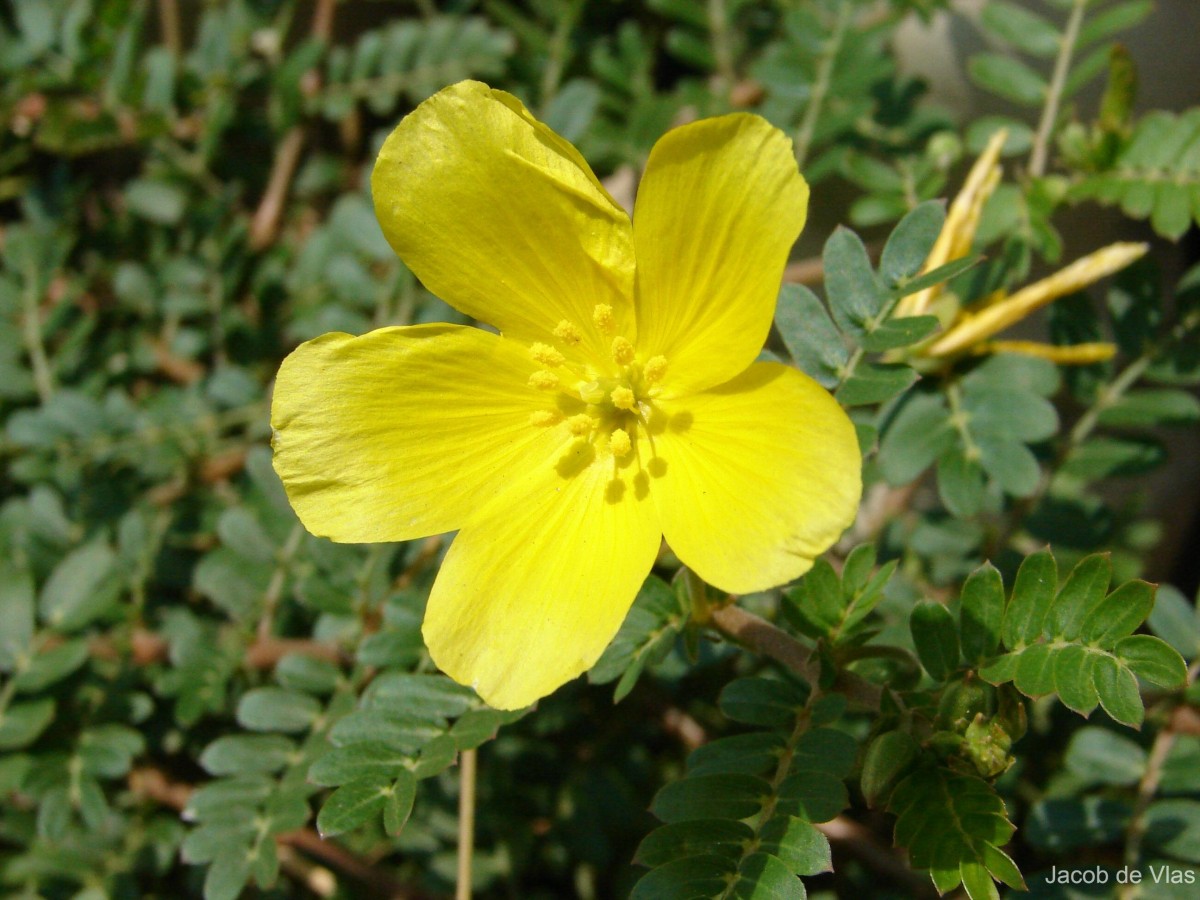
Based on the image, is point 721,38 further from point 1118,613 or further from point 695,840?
point 695,840

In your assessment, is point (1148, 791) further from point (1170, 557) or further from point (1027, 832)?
point (1170, 557)

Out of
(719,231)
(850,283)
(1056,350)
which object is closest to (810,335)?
(850,283)

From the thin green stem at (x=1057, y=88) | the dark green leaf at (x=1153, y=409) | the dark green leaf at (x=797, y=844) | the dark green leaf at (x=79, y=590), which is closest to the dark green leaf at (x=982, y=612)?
the dark green leaf at (x=797, y=844)

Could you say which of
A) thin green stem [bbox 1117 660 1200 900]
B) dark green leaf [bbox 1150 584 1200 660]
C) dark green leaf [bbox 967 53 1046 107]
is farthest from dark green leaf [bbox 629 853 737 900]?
dark green leaf [bbox 967 53 1046 107]

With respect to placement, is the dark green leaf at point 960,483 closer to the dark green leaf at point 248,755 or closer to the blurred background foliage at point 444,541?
the blurred background foliage at point 444,541

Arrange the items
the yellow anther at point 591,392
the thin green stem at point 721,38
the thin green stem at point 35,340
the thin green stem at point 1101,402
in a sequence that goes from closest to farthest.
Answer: the yellow anther at point 591,392, the thin green stem at point 1101,402, the thin green stem at point 35,340, the thin green stem at point 721,38
